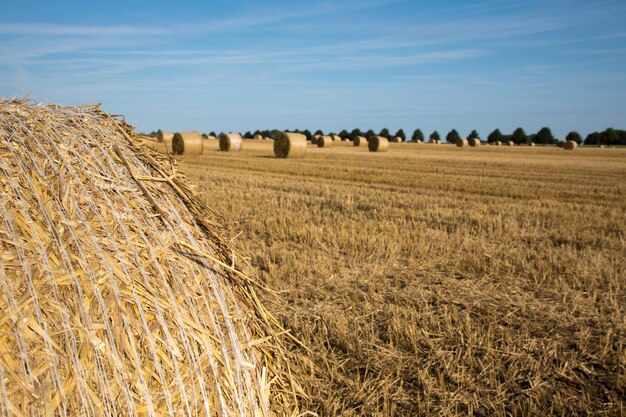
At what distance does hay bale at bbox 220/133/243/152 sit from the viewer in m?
30.9

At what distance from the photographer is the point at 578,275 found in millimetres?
5691

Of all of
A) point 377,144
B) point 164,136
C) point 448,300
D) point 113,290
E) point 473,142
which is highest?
point 164,136

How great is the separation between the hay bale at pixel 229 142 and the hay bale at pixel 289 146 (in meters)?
5.75

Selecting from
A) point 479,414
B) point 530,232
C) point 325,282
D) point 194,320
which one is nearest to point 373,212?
point 530,232

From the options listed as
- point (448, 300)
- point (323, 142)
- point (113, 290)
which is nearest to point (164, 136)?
point (323, 142)

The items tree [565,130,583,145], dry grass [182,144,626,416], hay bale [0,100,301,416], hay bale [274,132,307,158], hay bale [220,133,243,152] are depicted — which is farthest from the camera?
tree [565,130,583,145]

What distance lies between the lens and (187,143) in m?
25.6

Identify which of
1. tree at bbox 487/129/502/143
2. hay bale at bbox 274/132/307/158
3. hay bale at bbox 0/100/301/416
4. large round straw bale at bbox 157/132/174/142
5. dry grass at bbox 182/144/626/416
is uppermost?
tree at bbox 487/129/502/143

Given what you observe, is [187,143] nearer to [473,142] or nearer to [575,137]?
[473,142]

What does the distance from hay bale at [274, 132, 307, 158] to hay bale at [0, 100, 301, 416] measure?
22.6m

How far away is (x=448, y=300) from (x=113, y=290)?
370 cm

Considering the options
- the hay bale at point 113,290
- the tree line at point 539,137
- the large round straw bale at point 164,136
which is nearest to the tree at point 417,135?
the tree line at point 539,137

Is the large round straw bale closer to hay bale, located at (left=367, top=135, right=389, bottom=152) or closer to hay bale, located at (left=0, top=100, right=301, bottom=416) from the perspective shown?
hay bale, located at (left=367, top=135, right=389, bottom=152)

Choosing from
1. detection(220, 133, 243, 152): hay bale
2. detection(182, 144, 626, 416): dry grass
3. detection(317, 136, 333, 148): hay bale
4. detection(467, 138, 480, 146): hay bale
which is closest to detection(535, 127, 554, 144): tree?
detection(467, 138, 480, 146): hay bale
